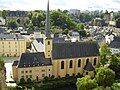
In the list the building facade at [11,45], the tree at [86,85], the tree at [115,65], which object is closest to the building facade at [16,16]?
the building facade at [11,45]

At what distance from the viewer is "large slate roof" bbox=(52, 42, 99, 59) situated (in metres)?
42.7

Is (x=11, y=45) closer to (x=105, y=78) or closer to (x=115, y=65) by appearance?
(x=115, y=65)

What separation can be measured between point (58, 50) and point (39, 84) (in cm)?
720

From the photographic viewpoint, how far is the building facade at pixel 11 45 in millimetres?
56344

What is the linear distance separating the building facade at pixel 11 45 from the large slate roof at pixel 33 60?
52.0 ft

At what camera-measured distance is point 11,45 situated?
185 feet

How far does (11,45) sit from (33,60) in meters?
17.0

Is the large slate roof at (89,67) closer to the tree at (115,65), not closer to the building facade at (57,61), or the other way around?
the building facade at (57,61)

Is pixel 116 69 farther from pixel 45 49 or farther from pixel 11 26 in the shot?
pixel 11 26

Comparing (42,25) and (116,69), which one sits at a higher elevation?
(42,25)

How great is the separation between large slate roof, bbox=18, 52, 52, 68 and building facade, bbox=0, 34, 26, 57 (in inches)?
624

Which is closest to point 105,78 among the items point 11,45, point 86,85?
point 86,85

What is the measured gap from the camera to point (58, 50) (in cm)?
4275

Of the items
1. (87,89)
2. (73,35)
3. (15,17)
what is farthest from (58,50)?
(15,17)
